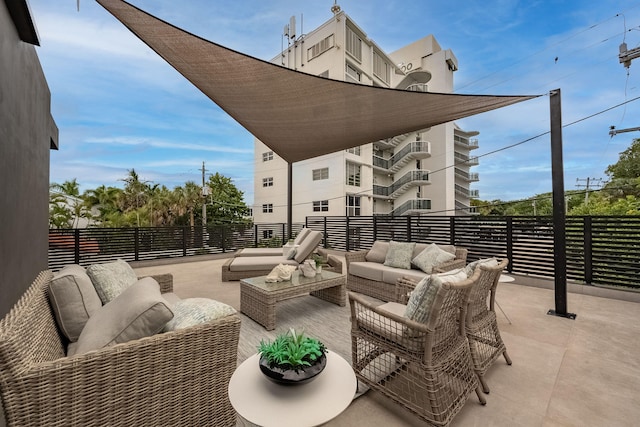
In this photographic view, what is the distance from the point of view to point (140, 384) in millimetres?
1127

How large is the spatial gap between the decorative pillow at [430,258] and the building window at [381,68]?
552 inches

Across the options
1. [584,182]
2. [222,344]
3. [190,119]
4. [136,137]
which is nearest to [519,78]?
[584,182]

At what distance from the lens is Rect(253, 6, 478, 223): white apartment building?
1299 centimetres

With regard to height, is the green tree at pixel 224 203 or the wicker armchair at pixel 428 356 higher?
the green tree at pixel 224 203

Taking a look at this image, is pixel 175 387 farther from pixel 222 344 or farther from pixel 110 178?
pixel 110 178

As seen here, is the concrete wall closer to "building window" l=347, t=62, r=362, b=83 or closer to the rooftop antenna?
"building window" l=347, t=62, r=362, b=83

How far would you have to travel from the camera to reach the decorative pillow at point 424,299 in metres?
1.50

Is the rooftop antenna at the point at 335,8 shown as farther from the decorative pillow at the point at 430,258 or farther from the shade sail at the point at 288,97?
the decorative pillow at the point at 430,258

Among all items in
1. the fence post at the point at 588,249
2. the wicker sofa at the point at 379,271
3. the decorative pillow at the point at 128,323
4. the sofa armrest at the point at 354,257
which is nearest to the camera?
the decorative pillow at the point at 128,323

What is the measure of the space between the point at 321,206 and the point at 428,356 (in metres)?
12.3

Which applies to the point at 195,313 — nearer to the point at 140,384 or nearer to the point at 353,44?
the point at 140,384

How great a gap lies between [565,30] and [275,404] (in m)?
13.3

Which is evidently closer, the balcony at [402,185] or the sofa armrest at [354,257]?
the sofa armrest at [354,257]

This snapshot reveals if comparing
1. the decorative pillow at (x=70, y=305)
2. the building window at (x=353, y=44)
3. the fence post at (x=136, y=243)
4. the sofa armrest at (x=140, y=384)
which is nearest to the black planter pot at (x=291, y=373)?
the sofa armrest at (x=140, y=384)
